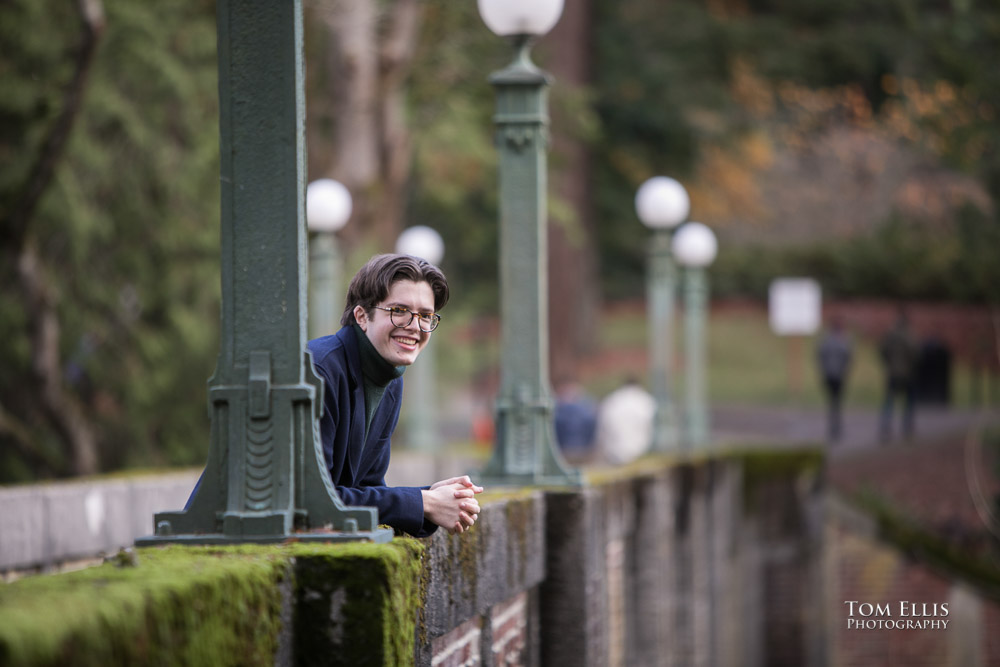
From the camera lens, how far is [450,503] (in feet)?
14.1

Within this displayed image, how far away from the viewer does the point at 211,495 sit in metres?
3.75

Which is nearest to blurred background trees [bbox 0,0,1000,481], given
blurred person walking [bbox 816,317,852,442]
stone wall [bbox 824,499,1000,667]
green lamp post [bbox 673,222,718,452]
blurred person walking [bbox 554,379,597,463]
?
blurred person walking [bbox 816,317,852,442]

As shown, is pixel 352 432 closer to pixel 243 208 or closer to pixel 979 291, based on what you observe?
pixel 243 208

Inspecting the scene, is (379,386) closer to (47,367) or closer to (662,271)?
(47,367)

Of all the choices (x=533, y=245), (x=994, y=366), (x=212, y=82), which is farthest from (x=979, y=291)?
(x=533, y=245)

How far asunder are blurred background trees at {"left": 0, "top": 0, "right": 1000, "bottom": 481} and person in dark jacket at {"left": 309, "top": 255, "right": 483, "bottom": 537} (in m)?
8.64

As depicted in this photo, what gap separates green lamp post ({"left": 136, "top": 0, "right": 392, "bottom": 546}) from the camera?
3723 millimetres

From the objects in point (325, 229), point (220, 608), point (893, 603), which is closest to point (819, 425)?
point (893, 603)

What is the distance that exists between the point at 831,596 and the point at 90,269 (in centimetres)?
1088

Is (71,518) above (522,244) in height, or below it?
below

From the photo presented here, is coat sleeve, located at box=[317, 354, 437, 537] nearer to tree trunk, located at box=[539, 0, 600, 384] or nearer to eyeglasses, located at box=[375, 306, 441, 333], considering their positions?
eyeglasses, located at box=[375, 306, 441, 333]

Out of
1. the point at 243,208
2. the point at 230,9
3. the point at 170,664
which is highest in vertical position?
the point at 230,9

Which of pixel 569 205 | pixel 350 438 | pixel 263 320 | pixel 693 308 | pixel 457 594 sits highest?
pixel 569 205

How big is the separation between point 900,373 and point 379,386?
24.3 meters
